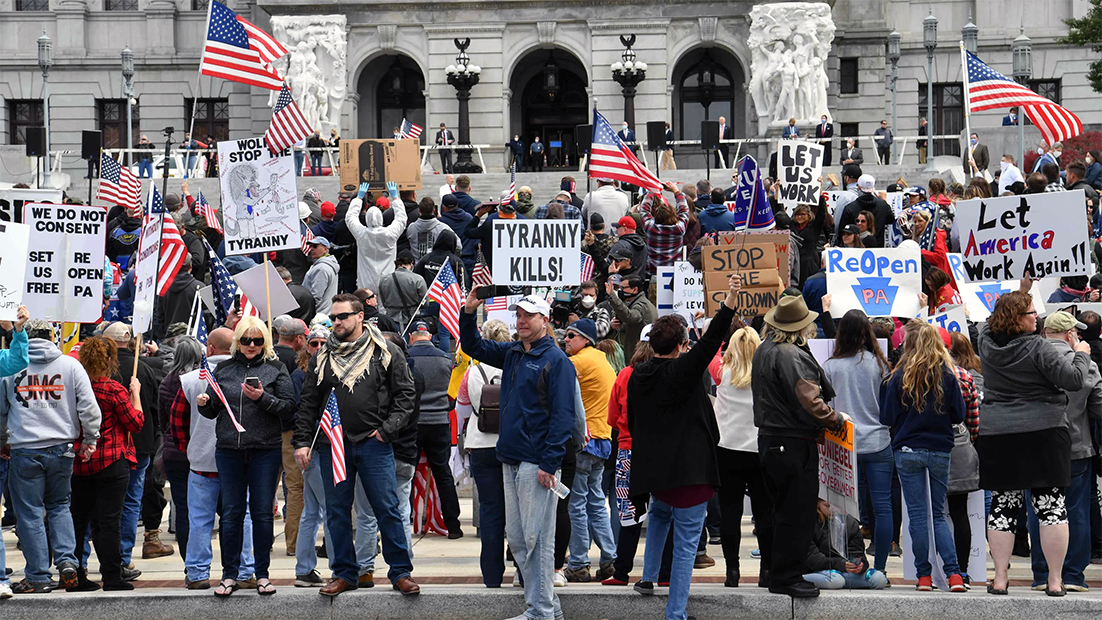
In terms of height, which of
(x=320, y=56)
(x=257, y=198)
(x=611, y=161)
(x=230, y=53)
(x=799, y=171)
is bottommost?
(x=257, y=198)

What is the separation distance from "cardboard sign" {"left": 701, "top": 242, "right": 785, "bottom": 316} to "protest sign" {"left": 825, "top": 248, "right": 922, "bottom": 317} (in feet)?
5.78

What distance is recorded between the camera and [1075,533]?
31.2ft

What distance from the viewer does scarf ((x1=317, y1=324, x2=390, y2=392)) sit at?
956 cm

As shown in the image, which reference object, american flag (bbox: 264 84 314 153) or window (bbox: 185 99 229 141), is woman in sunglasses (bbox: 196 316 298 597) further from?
window (bbox: 185 99 229 141)

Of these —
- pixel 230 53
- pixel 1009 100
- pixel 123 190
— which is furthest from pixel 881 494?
pixel 123 190

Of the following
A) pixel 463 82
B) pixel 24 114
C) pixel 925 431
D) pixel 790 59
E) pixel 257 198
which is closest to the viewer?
pixel 925 431

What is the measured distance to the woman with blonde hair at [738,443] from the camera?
9.72 m

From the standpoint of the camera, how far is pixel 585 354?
10375 millimetres

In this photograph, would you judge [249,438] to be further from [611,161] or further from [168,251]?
[611,161]

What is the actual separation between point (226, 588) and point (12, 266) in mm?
3114

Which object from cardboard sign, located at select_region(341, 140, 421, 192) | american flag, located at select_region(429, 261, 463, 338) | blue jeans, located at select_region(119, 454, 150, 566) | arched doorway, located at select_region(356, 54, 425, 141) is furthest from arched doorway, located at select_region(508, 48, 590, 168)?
blue jeans, located at select_region(119, 454, 150, 566)

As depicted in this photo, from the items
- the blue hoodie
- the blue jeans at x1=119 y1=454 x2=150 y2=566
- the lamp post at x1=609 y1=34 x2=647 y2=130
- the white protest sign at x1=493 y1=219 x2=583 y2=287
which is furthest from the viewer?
the lamp post at x1=609 y1=34 x2=647 y2=130

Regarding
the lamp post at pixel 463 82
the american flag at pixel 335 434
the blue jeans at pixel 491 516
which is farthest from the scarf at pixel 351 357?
the lamp post at pixel 463 82

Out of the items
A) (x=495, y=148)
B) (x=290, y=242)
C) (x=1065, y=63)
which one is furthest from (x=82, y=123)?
(x=290, y=242)
